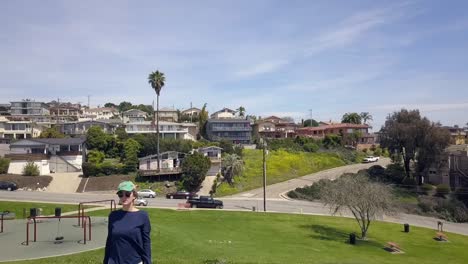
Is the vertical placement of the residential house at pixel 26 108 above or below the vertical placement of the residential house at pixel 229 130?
above

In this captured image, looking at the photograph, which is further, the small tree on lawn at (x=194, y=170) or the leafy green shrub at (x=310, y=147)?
the leafy green shrub at (x=310, y=147)

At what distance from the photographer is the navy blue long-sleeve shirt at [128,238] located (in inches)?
235

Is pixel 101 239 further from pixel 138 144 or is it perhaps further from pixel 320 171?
pixel 320 171

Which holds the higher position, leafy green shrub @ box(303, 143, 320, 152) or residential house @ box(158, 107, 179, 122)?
residential house @ box(158, 107, 179, 122)

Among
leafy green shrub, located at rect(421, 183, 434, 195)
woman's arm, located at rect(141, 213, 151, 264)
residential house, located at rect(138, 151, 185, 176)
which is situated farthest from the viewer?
leafy green shrub, located at rect(421, 183, 434, 195)

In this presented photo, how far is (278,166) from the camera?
82.6m

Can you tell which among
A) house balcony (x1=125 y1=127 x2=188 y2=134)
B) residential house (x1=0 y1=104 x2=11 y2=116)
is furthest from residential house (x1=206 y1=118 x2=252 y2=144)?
residential house (x1=0 y1=104 x2=11 y2=116)

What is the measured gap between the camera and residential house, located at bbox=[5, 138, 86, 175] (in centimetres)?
6969

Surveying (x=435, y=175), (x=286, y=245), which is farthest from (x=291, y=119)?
(x=286, y=245)

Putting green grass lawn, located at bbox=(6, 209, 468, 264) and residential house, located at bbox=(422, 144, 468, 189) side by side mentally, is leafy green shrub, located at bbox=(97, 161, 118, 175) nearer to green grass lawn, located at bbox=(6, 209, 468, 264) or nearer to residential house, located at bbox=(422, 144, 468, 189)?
green grass lawn, located at bbox=(6, 209, 468, 264)

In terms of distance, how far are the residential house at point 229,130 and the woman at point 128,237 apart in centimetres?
10000

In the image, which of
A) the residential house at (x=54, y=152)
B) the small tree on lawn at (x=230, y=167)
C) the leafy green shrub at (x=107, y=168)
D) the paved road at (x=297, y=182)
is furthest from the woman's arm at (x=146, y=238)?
the residential house at (x=54, y=152)

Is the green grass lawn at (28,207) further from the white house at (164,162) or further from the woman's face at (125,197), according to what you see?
the woman's face at (125,197)

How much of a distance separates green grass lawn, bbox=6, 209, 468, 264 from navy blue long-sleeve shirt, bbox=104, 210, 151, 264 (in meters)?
16.1
